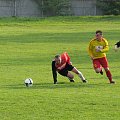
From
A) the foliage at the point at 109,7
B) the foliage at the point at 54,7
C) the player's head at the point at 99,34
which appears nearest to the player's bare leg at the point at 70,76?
the player's head at the point at 99,34

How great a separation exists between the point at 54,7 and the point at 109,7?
8.16 metres

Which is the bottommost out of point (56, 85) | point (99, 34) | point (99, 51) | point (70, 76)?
point (56, 85)

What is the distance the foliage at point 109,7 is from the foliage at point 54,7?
4.88 metres

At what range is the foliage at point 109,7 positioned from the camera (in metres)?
79.9

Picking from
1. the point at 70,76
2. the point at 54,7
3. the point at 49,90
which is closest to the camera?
the point at 49,90

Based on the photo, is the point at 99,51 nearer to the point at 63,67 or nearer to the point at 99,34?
the point at 99,34

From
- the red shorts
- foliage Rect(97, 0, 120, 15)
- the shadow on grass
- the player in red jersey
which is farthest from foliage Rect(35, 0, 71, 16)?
the shadow on grass

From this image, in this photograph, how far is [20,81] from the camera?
19.1m

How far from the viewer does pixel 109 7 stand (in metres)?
81.6

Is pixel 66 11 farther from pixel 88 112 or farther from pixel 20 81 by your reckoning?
pixel 88 112

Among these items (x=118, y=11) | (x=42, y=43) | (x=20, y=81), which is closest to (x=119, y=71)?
(x=20, y=81)

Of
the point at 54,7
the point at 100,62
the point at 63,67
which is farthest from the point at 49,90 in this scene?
the point at 54,7

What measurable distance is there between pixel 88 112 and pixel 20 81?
6982 mm

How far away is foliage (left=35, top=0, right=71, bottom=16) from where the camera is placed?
8206 cm
